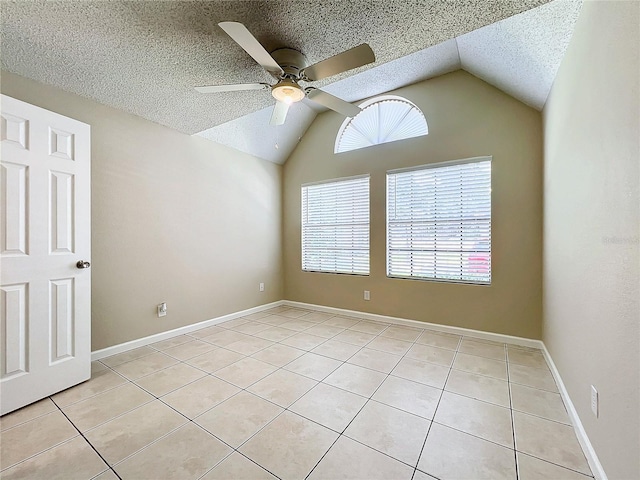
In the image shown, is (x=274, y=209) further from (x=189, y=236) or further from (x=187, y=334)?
(x=187, y=334)

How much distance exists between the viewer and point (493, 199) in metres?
3.04

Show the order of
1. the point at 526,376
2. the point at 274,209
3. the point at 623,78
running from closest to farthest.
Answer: the point at 623,78, the point at 526,376, the point at 274,209

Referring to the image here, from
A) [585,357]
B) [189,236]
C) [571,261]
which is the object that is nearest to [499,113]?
[571,261]

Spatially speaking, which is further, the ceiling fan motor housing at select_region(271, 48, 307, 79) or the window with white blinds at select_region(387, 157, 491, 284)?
the window with white blinds at select_region(387, 157, 491, 284)

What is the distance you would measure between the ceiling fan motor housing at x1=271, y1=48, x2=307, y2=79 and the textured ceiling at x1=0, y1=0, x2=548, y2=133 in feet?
0.15

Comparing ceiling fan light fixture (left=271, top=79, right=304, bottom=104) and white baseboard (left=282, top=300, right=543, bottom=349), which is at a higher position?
→ ceiling fan light fixture (left=271, top=79, right=304, bottom=104)

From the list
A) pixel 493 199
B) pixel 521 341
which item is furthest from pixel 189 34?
pixel 521 341

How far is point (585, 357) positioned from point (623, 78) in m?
1.42

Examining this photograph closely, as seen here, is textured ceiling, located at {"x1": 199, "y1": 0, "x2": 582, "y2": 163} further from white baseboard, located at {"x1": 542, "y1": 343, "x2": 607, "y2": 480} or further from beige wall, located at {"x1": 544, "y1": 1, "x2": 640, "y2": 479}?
white baseboard, located at {"x1": 542, "y1": 343, "x2": 607, "y2": 480}

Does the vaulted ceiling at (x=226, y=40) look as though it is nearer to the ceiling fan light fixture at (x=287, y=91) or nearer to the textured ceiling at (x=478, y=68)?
the textured ceiling at (x=478, y=68)

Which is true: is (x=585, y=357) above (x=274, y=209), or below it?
below

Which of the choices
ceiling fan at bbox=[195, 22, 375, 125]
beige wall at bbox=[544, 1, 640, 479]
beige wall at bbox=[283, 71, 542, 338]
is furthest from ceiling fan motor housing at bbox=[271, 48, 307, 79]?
beige wall at bbox=[283, 71, 542, 338]

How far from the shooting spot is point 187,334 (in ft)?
10.9

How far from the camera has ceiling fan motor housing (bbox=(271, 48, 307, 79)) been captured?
1908 millimetres
